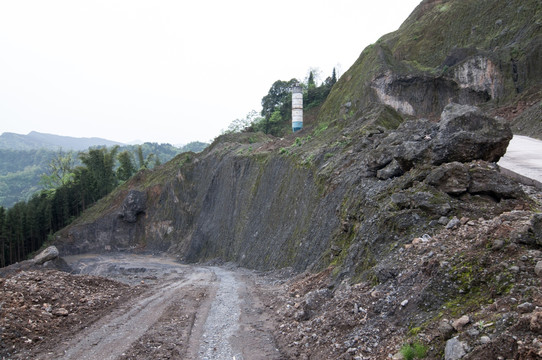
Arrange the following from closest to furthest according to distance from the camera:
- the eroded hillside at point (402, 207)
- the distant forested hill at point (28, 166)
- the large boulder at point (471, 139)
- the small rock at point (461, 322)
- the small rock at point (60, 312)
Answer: the small rock at point (461, 322) < the eroded hillside at point (402, 207) < the large boulder at point (471, 139) < the small rock at point (60, 312) < the distant forested hill at point (28, 166)

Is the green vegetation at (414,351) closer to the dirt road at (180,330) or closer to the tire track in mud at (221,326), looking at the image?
the dirt road at (180,330)

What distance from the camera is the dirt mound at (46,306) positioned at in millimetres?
8836

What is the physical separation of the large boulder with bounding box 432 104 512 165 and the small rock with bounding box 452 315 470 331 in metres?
5.87

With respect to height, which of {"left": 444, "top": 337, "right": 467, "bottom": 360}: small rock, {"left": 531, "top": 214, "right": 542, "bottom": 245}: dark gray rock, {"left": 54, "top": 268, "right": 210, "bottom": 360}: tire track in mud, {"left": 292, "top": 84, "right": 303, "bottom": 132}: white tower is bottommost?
{"left": 54, "top": 268, "right": 210, "bottom": 360}: tire track in mud

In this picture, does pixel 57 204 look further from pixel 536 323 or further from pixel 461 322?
pixel 536 323

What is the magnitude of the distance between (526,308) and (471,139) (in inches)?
247

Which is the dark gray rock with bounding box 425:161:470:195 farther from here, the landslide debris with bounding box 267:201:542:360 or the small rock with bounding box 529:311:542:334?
the small rock with bounding box 529:311:542:334

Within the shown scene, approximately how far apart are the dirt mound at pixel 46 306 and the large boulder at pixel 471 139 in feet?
33.1

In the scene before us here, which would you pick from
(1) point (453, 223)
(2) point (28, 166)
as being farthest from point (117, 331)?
(2) point (28, 166)

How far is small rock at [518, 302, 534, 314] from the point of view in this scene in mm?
4811

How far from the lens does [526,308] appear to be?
484 cm

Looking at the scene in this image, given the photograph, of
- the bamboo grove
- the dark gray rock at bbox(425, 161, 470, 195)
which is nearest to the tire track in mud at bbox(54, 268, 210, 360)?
the dark gray rock at bbox(425, 161, 470, 195)

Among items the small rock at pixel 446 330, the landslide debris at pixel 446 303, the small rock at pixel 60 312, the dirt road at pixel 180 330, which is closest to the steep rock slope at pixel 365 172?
the landslide debris at pixel 446 303

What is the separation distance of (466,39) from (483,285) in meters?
37.2
